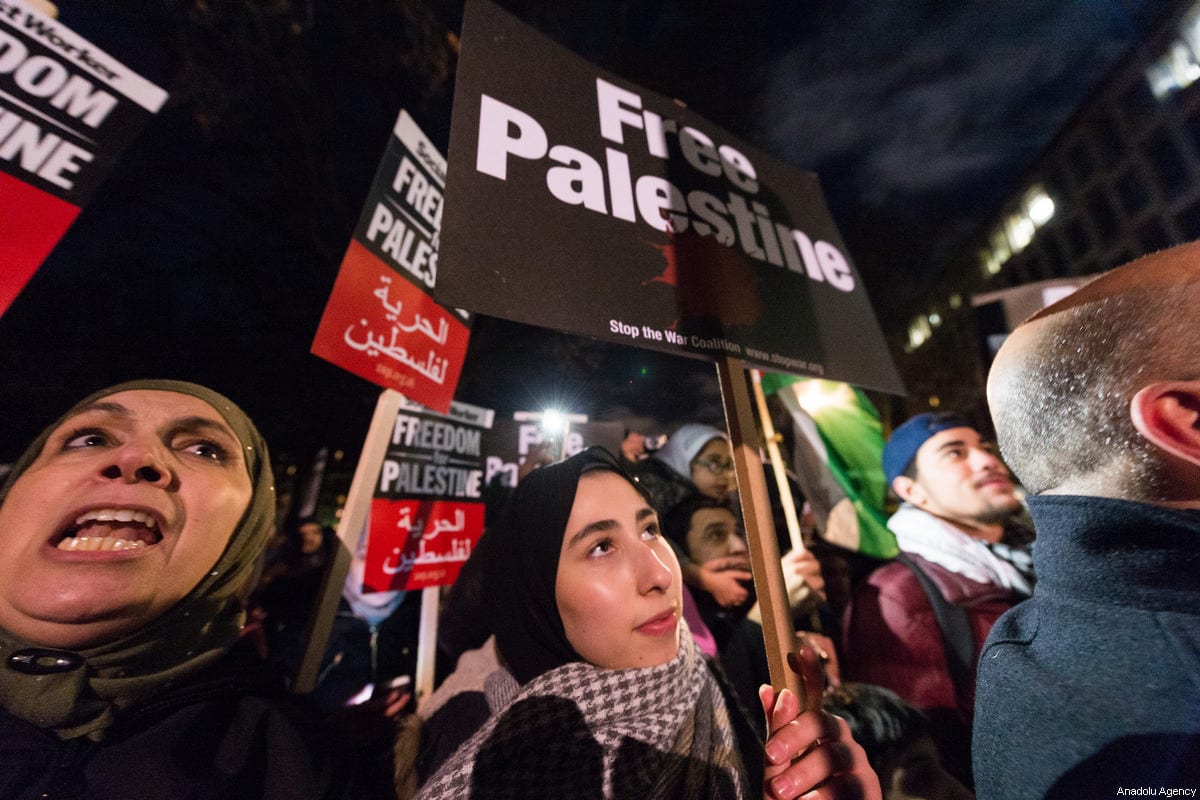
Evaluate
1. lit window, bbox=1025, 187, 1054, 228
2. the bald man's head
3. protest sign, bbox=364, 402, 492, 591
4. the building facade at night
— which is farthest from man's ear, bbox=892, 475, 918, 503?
lit window, bbox=1025, 187, 1054, 228

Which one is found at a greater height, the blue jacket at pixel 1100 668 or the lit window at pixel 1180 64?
the lit window at pixel 1180 64

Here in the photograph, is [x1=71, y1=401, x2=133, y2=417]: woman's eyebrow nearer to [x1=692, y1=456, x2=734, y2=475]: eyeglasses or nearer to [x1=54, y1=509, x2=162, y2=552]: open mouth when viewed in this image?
[x1=54, y1=509, x2=162, y2=552]: open mouth

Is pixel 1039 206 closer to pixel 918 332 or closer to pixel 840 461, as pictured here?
pixel 918 332

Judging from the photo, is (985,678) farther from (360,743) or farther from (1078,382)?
(360,743)

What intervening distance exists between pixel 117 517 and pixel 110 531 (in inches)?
1.7

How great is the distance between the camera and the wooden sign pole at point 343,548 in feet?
6.03

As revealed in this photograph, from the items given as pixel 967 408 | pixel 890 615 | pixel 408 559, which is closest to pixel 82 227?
pixel 408 559

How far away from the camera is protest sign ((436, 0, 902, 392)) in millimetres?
1255

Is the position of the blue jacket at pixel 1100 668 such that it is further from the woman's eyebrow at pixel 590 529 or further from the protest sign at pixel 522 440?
the protest sign at pixel 522 440

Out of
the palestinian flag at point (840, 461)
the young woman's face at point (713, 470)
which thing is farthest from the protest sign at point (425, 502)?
the palestinian flag at point (840, 461)

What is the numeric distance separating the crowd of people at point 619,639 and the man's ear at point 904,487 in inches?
23.7

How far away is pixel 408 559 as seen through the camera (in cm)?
358

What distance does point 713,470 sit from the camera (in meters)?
3.20

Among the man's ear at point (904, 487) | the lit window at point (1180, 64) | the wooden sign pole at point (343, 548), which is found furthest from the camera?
the lit window at point (1180, 64)
